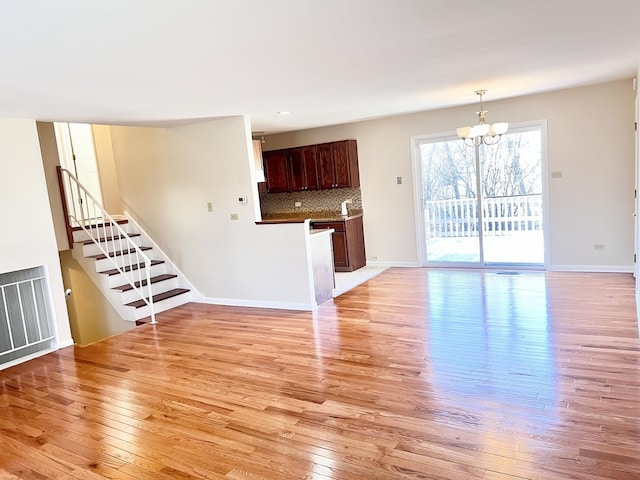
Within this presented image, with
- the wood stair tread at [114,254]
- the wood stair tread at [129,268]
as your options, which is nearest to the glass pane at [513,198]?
the wood stair tread at [129,268]

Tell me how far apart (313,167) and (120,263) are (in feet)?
10.5

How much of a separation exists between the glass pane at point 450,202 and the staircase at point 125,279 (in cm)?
367

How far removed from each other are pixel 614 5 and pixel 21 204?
4.81 meters

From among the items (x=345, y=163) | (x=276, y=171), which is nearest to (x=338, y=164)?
(x=345, y=163)

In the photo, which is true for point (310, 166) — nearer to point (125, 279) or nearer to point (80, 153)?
point (125, 279)

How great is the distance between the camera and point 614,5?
246 cm

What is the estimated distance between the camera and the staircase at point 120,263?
18.0 ft

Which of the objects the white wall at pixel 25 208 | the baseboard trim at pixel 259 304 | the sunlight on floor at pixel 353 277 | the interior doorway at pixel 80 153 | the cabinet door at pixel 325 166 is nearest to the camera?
the white wall at pixel 25 208

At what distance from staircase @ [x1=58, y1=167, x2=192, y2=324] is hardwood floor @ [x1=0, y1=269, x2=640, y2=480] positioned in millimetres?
584

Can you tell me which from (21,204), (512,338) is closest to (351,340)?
(512,338)

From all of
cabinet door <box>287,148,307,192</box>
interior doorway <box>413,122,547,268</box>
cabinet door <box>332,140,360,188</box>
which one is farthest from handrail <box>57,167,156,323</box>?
interior doorway <box>413,122,547,268</box>

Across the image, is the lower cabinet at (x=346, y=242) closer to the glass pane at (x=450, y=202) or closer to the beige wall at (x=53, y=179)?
the glass pane at (x=450, y=202)

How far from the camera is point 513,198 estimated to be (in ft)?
20.7

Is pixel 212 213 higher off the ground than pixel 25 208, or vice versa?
pixel 25 208
